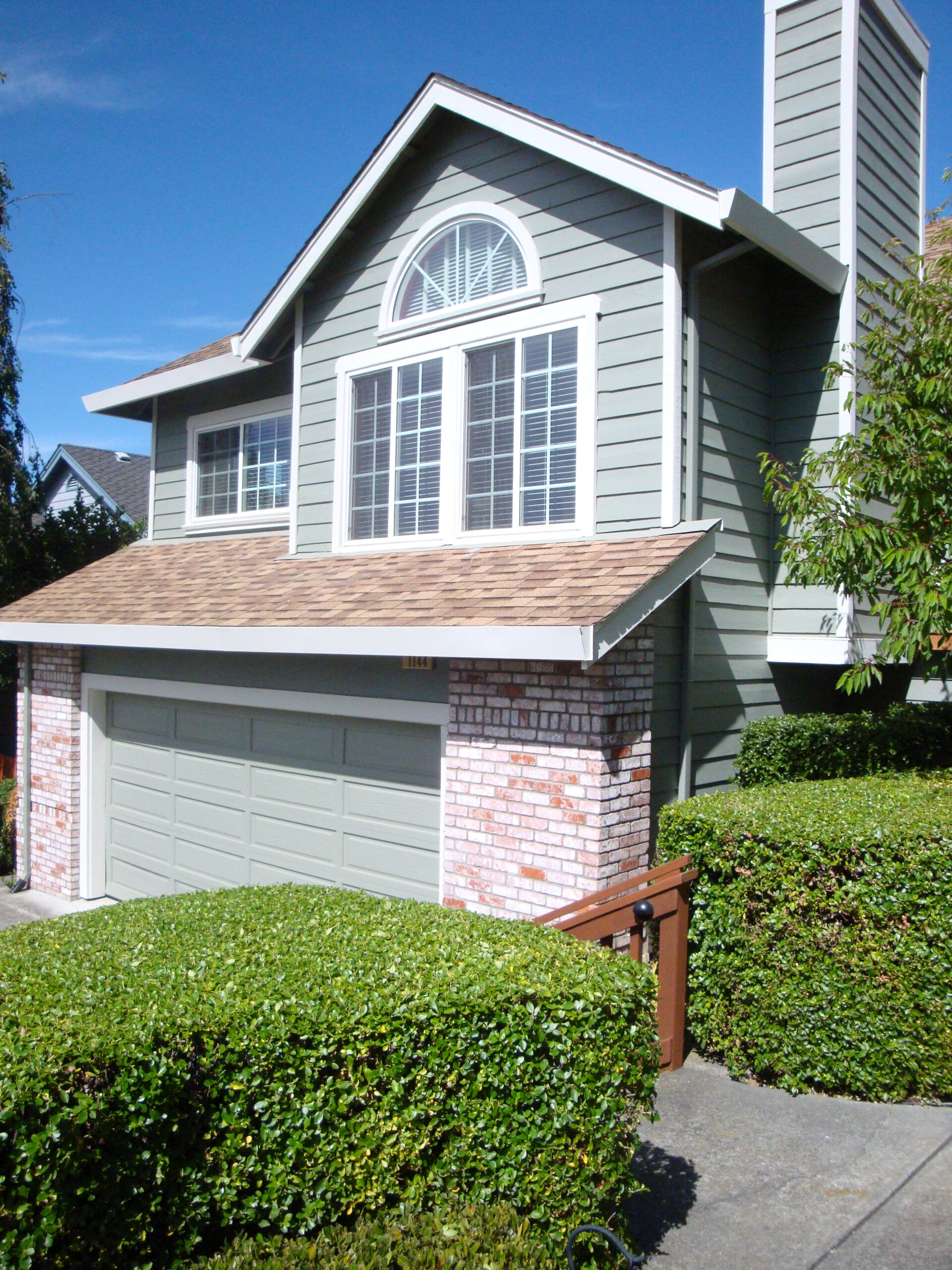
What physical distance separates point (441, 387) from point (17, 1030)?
626 cm

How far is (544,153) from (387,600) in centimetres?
371

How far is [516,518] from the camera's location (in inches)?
302

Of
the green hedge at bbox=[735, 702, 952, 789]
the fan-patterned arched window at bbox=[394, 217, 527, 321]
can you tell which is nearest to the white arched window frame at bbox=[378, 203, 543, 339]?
the fan-patterned arched window at bbox=[394, 217, 527, 321]

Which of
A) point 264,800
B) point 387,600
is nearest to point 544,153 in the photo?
point 387,600

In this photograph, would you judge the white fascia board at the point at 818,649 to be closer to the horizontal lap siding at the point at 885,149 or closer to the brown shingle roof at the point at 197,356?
the horizontal lap siding at the point at 885,149

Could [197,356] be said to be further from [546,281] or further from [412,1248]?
[412,1248]

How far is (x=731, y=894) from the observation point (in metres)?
5.59

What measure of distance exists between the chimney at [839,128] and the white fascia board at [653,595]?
256 centimetres

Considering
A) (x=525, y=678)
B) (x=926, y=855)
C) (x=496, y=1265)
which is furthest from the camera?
(x=525, y=678)

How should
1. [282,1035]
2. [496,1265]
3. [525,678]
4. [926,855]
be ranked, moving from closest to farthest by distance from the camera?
[496,1265] → [282,1035] → [926,855] → [525,678]

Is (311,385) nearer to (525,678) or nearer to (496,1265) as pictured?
(525,678)

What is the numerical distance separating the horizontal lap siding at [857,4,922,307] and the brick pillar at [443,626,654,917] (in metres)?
4.54

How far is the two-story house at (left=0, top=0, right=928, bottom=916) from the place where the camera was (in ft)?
21.0

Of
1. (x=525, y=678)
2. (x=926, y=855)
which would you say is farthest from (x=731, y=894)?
(x=525, y=678)
